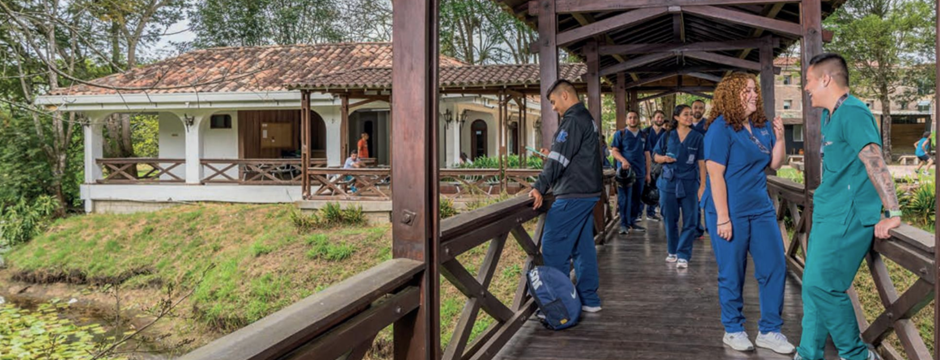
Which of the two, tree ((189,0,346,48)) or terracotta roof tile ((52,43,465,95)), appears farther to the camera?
tree ((189,0,346,48))

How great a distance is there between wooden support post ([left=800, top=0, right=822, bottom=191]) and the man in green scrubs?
6.16 feet

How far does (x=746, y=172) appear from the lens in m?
3.55

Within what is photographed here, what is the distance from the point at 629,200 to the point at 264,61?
12.3m

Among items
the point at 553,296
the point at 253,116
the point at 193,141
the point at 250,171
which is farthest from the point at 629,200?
the point at 253,116

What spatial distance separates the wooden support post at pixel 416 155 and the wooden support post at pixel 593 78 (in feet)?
18.8

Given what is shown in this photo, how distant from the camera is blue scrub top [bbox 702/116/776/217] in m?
3.53

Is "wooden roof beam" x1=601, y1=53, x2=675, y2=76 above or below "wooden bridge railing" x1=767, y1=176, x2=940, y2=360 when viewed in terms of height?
above

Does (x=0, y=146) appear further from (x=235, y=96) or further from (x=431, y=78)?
(x=431, y=78)

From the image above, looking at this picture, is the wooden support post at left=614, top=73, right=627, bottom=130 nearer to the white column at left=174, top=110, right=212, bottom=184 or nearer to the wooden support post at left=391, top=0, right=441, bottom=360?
the wooden support post at left=391, top=0, right=441, bottom=360

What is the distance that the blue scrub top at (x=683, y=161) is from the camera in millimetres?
5891

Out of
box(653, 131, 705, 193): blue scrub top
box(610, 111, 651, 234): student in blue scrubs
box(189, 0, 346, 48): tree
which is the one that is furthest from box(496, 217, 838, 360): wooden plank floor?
box(189, 0, 346, 48): tree

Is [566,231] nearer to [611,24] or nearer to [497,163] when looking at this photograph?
[611,24]

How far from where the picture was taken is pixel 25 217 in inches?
675

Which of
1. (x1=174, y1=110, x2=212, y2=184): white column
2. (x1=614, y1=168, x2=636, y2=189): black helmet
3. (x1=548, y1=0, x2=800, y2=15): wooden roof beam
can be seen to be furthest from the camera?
(x1=174, y1=110, x2=212, y2=184): white column
